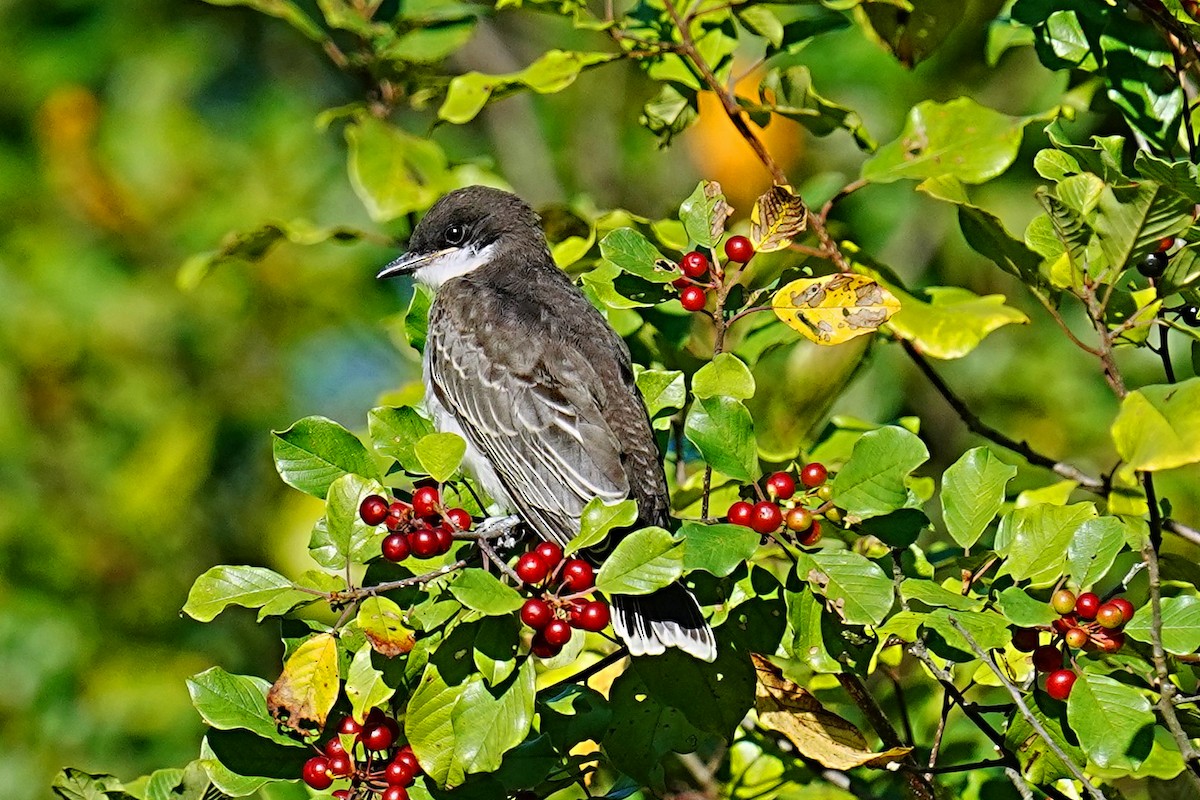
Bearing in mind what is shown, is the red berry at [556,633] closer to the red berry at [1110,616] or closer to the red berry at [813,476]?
the red berry at [813,476]

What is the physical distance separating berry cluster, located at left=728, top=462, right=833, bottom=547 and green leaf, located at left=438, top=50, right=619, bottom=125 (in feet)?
4.27

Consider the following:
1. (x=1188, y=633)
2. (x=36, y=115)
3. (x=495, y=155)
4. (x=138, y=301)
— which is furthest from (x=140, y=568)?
(x=1188, y=633)

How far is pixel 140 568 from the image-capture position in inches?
211

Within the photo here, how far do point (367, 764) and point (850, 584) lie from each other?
0.98 meters

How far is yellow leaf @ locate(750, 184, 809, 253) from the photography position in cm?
274

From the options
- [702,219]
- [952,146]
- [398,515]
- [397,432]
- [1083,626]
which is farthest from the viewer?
[952,146]

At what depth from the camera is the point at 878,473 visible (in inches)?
99.8

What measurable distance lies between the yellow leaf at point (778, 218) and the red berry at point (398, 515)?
2.85ft

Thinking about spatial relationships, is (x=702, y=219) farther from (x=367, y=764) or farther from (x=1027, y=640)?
(x=367, y=764)

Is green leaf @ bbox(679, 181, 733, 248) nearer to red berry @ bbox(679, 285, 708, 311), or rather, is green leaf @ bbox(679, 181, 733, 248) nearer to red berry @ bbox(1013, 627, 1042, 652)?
red berry @ bbox(679, 285, 708, 311)

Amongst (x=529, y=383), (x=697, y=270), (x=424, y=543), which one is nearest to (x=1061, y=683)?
(x=697, y=270)

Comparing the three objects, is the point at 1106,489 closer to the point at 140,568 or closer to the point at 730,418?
the point at 730,418

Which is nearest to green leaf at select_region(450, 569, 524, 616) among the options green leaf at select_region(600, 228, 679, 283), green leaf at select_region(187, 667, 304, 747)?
green leaf at select_region(187, 667, 304, 747)

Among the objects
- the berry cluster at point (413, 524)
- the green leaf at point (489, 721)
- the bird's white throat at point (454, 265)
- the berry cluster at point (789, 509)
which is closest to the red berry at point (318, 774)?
the green leaf at point (489, 721)
